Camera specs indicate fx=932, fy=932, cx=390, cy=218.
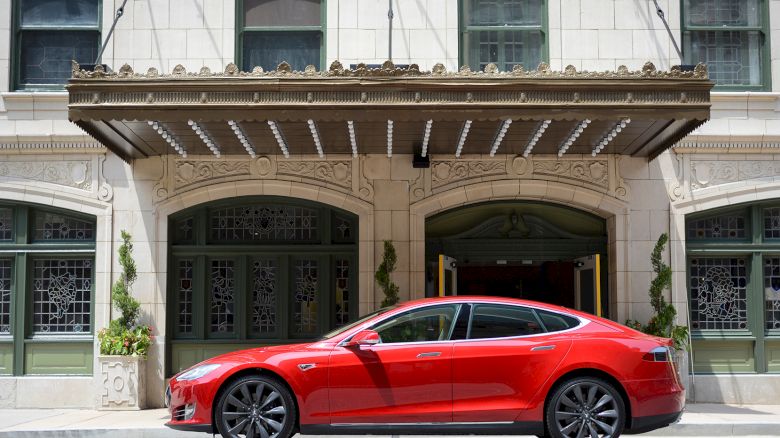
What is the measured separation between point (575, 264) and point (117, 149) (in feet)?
24.1

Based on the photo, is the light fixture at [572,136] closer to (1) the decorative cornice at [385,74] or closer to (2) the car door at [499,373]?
(1) the decorative cornice at [385,74]

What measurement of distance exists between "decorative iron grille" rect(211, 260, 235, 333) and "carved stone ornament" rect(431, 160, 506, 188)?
3551 mm

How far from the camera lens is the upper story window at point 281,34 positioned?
585 inches

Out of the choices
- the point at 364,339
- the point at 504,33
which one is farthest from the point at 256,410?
the point at 504,33

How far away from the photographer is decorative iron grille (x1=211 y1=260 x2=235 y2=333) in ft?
48.5

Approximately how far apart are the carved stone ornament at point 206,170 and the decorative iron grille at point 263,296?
58.7 inches

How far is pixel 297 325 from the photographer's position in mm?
14859

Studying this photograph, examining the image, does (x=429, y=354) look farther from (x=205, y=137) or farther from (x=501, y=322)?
(x=205, y=137)

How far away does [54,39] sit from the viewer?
1497 centimetres

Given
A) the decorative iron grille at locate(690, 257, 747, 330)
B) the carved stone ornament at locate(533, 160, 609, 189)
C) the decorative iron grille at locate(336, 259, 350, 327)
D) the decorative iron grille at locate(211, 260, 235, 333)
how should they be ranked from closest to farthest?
the carved stone ornament at locate(533, 160, 609, 189)
the decorative iron grille at locate(690, 257, 747, 330)
the decorative iron grille at locate(211, 260, 235, 333)
the decorative iron grille at locate(336, 259, 350, 327)

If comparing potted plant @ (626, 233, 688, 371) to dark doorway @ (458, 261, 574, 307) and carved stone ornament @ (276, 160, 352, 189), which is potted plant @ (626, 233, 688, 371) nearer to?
dark doorway @ (458, 261, 574, 307)

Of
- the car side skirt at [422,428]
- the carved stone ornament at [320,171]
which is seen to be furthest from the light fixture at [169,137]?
the car side skirt at [422,428]

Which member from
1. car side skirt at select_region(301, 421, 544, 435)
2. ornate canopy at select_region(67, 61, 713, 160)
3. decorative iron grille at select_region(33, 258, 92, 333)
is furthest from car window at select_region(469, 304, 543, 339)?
decorative iron grille at select_region(33, 258, 92, 333)

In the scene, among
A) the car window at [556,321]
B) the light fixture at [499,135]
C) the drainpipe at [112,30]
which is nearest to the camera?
the car window at [556,321]
